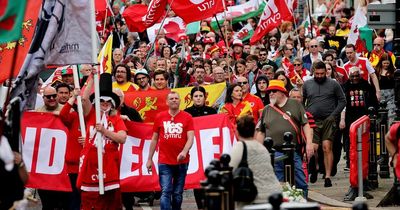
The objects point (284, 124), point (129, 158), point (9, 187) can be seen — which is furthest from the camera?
point (129, 158)

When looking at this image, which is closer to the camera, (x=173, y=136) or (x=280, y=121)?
(x=173, y=136)

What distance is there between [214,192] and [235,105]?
28.0 feet

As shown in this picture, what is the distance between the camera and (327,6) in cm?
4444

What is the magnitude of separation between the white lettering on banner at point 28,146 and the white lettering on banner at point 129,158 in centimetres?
127

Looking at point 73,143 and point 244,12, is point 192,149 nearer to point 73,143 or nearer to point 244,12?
point 73,143

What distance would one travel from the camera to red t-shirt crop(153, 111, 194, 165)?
18766mm

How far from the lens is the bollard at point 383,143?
2206 cm

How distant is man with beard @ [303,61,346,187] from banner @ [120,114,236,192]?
3.13 meters

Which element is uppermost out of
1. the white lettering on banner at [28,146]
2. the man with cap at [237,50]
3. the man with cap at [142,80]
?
the man with cap at [237,50]

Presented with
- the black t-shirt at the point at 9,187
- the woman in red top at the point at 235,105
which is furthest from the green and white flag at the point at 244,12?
the black t-shirt at the point at 9,187

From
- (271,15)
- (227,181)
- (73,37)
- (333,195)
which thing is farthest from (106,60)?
(271,15)

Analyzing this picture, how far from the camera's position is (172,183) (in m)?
18.9

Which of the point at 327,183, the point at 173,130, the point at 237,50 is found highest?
the point at 237,50

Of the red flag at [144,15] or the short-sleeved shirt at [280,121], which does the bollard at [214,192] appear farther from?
the red flag at [144,15]
